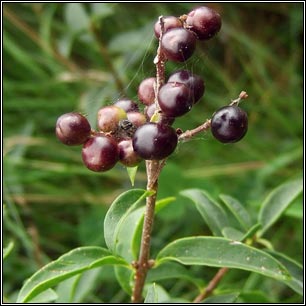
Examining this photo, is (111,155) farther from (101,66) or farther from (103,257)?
(101,66)

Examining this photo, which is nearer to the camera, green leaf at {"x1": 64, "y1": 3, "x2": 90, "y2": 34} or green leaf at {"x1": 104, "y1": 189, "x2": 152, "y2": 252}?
green leaf at {"x1": 104, "y1": 189, "x2": 152, "y2": 252}

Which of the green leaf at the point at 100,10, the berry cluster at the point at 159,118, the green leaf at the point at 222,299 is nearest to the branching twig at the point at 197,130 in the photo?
the berry cluster at the point at 159,118

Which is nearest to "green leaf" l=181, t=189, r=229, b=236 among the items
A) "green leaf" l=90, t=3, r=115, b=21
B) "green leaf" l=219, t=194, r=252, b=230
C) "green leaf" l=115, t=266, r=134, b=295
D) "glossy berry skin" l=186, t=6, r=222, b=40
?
"green leaf" l=219, t=194, r=252, b=230

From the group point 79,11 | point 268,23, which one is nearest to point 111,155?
point 79,11

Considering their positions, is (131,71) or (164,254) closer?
(164,254)

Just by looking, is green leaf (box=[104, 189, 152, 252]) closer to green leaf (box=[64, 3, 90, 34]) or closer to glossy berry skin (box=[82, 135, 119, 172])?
glossy berry skin (box=[82, 135, 119, 172])

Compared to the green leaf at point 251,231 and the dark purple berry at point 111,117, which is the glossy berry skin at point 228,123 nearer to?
the dark purple berry at point 111,117
